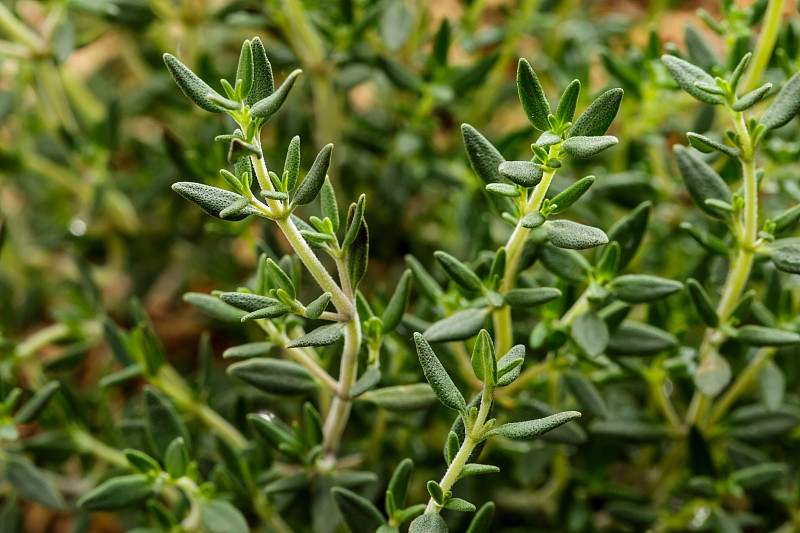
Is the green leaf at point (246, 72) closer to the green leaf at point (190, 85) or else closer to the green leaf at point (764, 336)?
the green leaf at point (190, 85)

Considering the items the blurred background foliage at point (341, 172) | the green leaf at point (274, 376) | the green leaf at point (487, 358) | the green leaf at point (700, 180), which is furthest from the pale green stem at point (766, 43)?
the green leaf at point (274, 376)

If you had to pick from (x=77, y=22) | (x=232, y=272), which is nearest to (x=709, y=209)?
(x=232, y=272)

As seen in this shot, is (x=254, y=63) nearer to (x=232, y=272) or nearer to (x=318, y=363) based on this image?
(x=318, y=363)

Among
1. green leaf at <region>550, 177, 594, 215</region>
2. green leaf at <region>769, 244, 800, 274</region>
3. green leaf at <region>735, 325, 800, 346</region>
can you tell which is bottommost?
green leaf at <region>735, 325, 800, 346</region>

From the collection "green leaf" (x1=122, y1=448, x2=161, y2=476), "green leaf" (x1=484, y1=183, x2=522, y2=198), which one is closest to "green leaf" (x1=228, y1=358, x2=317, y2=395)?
"green leaf" (x1=122, y1=448, x2=161, y2=476)

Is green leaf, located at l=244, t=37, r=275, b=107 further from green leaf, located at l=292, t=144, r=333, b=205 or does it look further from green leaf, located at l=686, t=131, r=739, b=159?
green leaf, located at l=686, t=131, r=739, b=159

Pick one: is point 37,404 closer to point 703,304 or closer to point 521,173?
point 521,173
